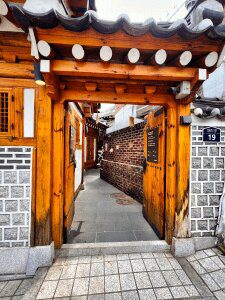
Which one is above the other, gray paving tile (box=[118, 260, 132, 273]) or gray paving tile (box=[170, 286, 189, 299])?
gray paving tile (box=[118, 260, 132, 273])

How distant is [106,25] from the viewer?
5.79 feet

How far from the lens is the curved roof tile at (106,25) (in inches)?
65.7

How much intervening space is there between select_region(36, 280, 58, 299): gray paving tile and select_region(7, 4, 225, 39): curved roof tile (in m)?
3.44

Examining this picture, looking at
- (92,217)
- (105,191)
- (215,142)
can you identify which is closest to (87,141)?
(105,191)

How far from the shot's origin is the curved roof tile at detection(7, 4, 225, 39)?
1668 millimetres

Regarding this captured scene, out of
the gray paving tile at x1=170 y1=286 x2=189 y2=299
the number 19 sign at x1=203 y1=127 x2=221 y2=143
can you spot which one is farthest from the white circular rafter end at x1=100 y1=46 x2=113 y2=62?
the gray paving tile at x1=170 y1=286 x2=189 y2=299

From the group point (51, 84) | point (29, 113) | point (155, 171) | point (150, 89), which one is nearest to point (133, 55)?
point (150, 89)

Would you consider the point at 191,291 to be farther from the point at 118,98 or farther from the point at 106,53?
the point at 106,53

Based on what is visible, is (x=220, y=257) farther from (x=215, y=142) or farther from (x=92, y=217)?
(x=92, y=217)

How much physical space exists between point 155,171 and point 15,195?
2.88m

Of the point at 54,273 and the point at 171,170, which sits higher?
the point at 171,170

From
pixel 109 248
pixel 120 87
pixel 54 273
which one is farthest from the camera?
pixel 109 248

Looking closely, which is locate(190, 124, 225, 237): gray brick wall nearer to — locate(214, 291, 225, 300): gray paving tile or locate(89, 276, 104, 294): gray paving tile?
locate(214, 291, 225, 300): gray paving tile

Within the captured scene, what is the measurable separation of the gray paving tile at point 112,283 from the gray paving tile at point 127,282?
0.06 meters
